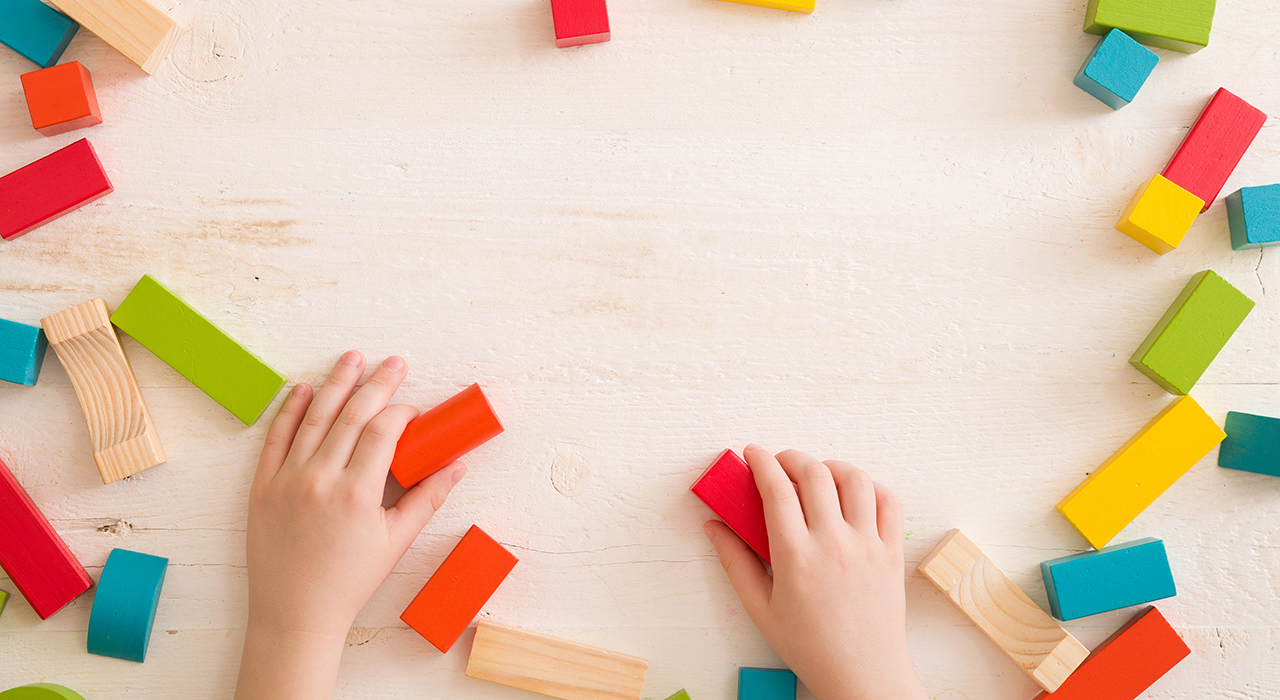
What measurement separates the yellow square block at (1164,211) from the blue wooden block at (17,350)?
124 cm

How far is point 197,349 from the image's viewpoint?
2.88 ft

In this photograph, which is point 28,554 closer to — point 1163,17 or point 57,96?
point 57,96

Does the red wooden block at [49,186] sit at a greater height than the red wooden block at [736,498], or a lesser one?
greater

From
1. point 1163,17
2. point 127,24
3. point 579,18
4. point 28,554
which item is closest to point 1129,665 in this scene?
point 1163,17

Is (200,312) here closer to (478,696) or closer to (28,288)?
(28,288)

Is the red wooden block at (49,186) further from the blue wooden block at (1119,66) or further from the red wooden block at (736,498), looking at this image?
the blue wooden block at (1119,66)

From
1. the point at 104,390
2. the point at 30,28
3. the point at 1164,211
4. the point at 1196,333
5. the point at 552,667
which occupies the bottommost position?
the point at 552,667

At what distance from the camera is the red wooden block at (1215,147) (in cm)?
90

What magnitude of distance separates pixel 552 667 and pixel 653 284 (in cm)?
45

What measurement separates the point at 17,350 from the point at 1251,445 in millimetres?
1408

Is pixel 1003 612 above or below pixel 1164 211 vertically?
below

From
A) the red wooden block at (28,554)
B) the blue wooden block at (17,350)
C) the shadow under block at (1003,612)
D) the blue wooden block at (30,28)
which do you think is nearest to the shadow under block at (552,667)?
the shadow under block at (1003,612)

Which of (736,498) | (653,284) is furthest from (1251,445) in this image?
(653,284)

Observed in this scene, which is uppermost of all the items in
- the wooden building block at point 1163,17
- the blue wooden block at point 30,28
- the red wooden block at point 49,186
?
the wooden building block at point 1163,17
